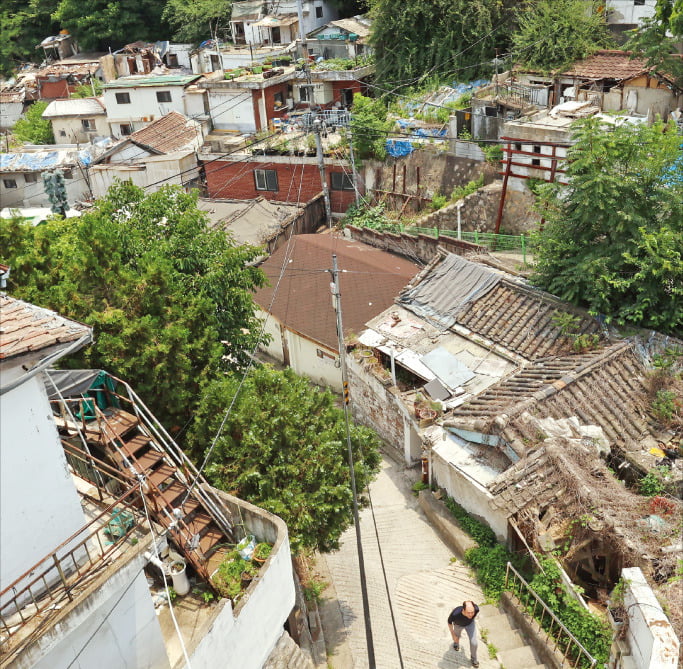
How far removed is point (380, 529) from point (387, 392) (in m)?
4.00

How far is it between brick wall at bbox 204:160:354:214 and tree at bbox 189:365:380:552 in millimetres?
22109

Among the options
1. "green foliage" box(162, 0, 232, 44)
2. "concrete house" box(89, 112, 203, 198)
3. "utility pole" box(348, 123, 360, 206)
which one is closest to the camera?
"utility pole" box(348, 123, 360, 206)

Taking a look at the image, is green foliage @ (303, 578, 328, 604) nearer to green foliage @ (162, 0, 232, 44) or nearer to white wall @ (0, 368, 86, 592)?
white wall @ (0, 368, 86, 592)

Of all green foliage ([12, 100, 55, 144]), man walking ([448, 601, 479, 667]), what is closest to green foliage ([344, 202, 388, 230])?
man walking ([448, 601, 479, 667])

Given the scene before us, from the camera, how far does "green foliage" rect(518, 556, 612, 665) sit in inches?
521

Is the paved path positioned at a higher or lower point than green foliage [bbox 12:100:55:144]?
lower

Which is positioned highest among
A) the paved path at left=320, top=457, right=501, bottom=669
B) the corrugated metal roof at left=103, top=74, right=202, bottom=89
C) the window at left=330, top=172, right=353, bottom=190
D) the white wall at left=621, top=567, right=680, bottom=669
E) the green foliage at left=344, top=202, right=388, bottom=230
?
the corrugated metal roof at left=103, top=74, right=202, bottom=89

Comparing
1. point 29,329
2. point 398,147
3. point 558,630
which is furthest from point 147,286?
point 398,147

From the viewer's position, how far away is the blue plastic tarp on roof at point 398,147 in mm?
32997

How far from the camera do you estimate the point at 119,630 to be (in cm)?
1012

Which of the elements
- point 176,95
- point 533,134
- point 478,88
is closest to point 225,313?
point 533,134

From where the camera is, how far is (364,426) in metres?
19.2

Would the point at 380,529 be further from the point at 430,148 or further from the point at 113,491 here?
the point at 430,148

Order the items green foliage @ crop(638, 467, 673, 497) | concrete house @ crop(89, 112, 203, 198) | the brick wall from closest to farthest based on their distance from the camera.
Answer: green foliage @ crop(638, 467, 673, 497), the brick wall, concrete house @ crop(89, 112, 203, 198)
